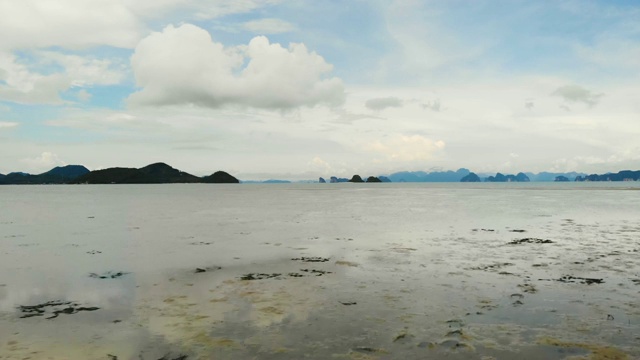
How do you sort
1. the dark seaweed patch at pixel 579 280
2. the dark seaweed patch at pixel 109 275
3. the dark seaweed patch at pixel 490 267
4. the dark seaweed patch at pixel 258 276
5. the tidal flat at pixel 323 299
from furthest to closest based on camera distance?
the dark seaweed patch at pixel 490 267, the dark seaweed patch at pixel 109 275, the dark seaweed patch at pixel 258 276, the dark seaweed patch at pixel 579 280, the tidal flat at pixel 323 299

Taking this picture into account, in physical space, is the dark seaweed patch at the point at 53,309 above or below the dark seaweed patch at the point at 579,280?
below

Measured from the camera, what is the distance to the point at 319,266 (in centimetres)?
2272

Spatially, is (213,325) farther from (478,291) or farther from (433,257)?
(433,257)

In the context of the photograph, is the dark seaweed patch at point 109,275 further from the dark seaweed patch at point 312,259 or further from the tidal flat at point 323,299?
the dark seaweed patch at point 312,259

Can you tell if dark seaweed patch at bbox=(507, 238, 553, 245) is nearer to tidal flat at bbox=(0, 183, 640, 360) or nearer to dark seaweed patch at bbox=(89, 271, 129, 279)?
tidal flat at bbox=(0, 183, 640, 360)

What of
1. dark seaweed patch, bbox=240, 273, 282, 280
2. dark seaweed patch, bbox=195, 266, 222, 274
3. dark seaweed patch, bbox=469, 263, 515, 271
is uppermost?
dark seaweed patch, bbox=469, 263, 515, 271

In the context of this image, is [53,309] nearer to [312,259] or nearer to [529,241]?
[312,259]

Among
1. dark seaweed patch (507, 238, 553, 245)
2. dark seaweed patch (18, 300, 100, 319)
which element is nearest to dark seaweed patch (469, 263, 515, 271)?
dark seaweed patch (507, 238, 553, 245)

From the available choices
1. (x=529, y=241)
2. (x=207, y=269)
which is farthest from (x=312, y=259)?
(x=529, y=241)

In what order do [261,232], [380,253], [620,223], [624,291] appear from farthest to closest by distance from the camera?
[620,223], [261,232], [380,253], [624,291]

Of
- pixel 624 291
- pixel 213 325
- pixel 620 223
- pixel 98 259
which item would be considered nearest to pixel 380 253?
pixel 624 291

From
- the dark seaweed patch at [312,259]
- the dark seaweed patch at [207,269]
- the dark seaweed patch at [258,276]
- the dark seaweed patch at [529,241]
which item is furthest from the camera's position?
the dark seaweed patch at [529,241]

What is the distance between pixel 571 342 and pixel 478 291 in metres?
5.61

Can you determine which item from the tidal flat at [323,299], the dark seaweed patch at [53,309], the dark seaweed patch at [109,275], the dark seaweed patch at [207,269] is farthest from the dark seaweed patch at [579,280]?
the dark seaweed patch at [109,275]
